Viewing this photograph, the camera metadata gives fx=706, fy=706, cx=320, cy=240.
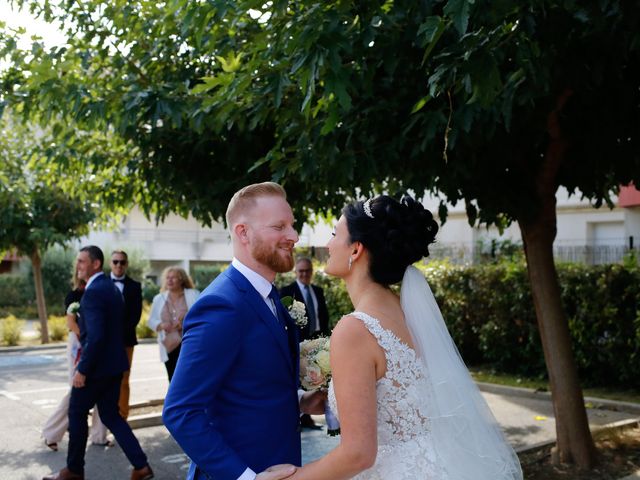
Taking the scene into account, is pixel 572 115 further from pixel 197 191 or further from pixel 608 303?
pixel 608 303

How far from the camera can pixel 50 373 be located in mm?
14352

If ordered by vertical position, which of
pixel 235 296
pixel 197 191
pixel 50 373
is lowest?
pixel 50 373

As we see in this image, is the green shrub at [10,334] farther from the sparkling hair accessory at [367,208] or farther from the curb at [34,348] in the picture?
the sparkling hair accessory at [367,208]

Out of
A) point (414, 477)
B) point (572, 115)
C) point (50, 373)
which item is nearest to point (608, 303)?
point (572, 115)

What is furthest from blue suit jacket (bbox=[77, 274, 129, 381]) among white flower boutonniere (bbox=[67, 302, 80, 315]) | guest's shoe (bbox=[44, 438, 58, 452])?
guest's shoe (bbox=[44, 438, 58, 452])

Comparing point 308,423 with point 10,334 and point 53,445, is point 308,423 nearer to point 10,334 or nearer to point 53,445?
point 53,445

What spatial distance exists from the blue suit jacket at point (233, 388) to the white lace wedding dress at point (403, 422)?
0.82ft

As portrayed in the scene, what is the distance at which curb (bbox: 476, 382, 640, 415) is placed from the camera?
32.2 feet

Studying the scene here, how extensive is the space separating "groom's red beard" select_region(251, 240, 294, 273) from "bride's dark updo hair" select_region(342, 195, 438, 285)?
0.28 metres

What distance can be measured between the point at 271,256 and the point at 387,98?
3441 mm

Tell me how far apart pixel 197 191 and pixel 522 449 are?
14.7 feet

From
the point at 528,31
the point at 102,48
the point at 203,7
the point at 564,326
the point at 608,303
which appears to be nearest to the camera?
the point at 528,31

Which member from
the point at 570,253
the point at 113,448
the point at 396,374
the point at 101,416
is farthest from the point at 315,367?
the point at 570,253

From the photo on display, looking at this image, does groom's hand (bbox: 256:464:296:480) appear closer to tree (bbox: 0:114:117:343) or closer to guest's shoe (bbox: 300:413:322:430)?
guest's shoe (bbox: 300:413:322:430)
